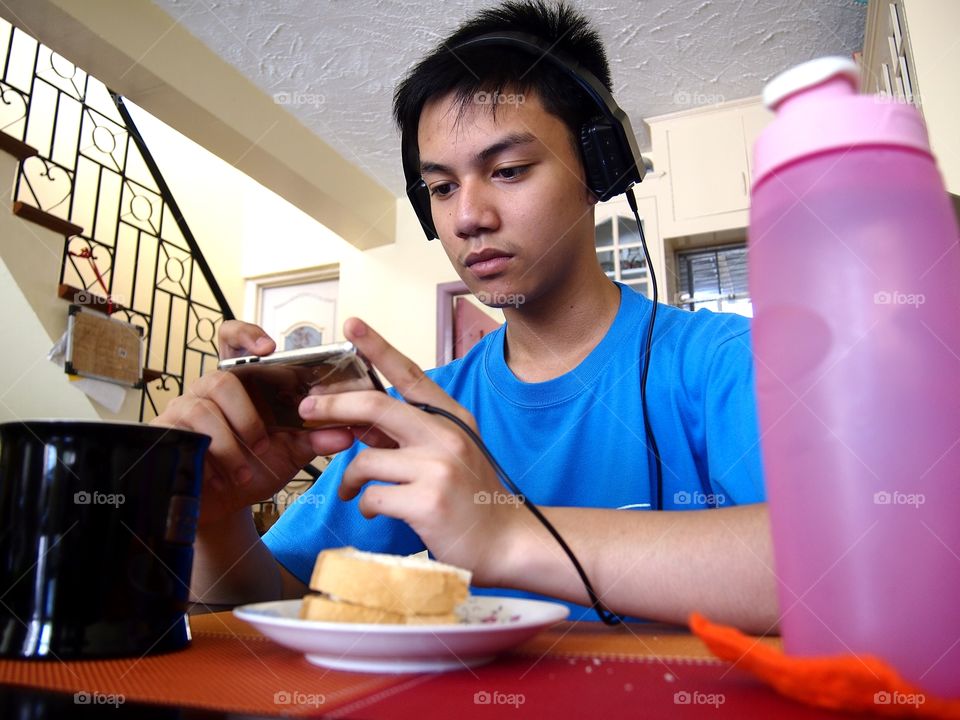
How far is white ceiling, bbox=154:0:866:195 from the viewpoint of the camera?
106 inches

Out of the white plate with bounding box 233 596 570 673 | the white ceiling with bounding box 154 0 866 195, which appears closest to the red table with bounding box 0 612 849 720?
the white plate with bounding box 233 596 570 673

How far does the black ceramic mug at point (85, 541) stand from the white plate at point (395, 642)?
0.20ft

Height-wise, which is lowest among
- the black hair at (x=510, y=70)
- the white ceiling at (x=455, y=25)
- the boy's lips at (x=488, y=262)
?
the boy's lips at (x=488, y=262)

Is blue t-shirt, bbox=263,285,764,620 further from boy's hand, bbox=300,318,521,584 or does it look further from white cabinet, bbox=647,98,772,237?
white cabinet, bbox=647,98,772,237

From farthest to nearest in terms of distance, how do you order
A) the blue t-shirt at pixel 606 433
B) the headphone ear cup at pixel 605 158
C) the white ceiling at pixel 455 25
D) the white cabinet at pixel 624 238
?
the white cabinet at pixel 624 238
the white ceiling at pixel 455 25
the headphone ear cup at pixel 605 158
the blue t-shirt at pixel 606 433

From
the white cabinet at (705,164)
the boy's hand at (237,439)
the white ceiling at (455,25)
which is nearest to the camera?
the boy's hand at (237,439)

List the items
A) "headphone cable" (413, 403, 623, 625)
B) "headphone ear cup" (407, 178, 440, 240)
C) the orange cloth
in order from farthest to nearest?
1. "headphone ear cup" (407, 178, 440, 240)
2. "headphone cable" (413, 403, 623, 625)
3. the orange cloth

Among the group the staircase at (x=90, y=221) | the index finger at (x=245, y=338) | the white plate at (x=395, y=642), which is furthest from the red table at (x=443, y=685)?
the staircase at (x=90, y=221)

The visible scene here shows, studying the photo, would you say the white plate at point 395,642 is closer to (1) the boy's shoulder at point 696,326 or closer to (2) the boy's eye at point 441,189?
(1) the boy's shoulder at point 696,326

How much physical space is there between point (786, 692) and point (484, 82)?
87 cm

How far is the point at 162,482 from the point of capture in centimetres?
40

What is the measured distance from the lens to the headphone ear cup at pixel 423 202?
3.52ft

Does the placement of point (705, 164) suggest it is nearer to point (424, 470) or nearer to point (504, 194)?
point (504, 194)

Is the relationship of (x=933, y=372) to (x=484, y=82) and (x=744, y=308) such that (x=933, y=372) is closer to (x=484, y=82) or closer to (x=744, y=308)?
(x=484, y=82)
